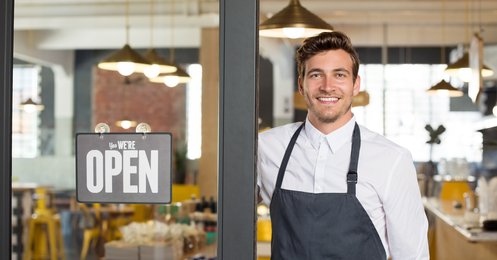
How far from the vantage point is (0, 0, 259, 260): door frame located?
203 centimetres

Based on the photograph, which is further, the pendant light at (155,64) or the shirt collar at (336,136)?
the pendant light at (155,64)

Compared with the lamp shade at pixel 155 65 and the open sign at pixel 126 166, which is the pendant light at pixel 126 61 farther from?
the open sign at pixel 126 166

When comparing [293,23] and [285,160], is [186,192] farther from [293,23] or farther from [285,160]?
[285,160]

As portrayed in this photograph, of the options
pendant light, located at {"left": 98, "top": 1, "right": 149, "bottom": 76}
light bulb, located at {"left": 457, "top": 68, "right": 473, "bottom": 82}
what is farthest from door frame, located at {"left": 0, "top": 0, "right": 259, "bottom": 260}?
light bulb, located at {"left": 457, "top": 68, "right": 473, "bottom": 82}

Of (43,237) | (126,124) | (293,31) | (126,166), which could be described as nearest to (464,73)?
(293,31)

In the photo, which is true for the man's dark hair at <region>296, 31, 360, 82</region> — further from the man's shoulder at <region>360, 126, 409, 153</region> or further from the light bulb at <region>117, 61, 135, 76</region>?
the light bulb at <region>117, 61, 135, 76</region>

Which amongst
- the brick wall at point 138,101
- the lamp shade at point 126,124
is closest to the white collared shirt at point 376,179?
the lamp shade at point 126,124

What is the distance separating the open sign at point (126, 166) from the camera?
2.24 meters

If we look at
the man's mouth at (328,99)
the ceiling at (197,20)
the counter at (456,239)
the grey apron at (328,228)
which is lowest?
the counter at (456,239)

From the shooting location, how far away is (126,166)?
225 cm

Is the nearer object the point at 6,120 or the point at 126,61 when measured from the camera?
the point at 6,120

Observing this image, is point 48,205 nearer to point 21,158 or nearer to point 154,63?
point 21,158

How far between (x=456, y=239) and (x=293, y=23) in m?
4.19

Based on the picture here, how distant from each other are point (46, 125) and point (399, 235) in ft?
37.3
